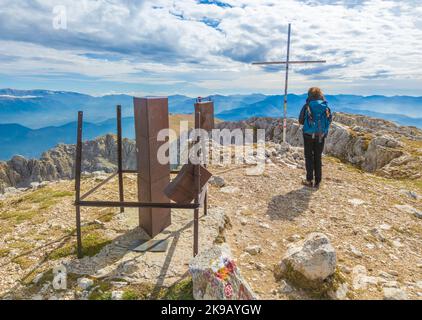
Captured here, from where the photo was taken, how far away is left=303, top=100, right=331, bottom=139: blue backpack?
11.0m

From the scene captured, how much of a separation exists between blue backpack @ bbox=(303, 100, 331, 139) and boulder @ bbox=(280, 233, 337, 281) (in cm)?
579

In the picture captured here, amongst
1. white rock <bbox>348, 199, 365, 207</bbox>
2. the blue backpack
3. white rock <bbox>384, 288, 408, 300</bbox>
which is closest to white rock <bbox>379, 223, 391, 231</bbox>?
white rock <bbox>348, 199, 365, 207</bbox>

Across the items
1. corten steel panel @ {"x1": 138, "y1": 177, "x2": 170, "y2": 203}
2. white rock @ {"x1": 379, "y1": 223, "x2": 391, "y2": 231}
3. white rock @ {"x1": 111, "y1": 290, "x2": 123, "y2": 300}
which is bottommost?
white rock @ {"x1": 379, "y1": 223, "x2": 391, "y2": 231}

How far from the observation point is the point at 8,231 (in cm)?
829

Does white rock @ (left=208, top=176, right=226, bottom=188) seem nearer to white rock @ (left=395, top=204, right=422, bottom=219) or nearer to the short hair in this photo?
the short hair

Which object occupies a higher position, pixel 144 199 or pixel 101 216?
pixel 144 199

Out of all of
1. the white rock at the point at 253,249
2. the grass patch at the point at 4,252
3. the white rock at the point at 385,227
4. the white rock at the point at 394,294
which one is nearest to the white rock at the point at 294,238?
the white rock at the point at 253,249

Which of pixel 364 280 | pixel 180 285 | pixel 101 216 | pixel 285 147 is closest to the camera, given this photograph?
pixel 180 285

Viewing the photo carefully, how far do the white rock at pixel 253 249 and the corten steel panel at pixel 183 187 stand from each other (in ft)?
7.09

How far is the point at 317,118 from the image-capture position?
36.1 feet

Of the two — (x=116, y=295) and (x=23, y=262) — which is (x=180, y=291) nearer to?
(x=116, y=295)
